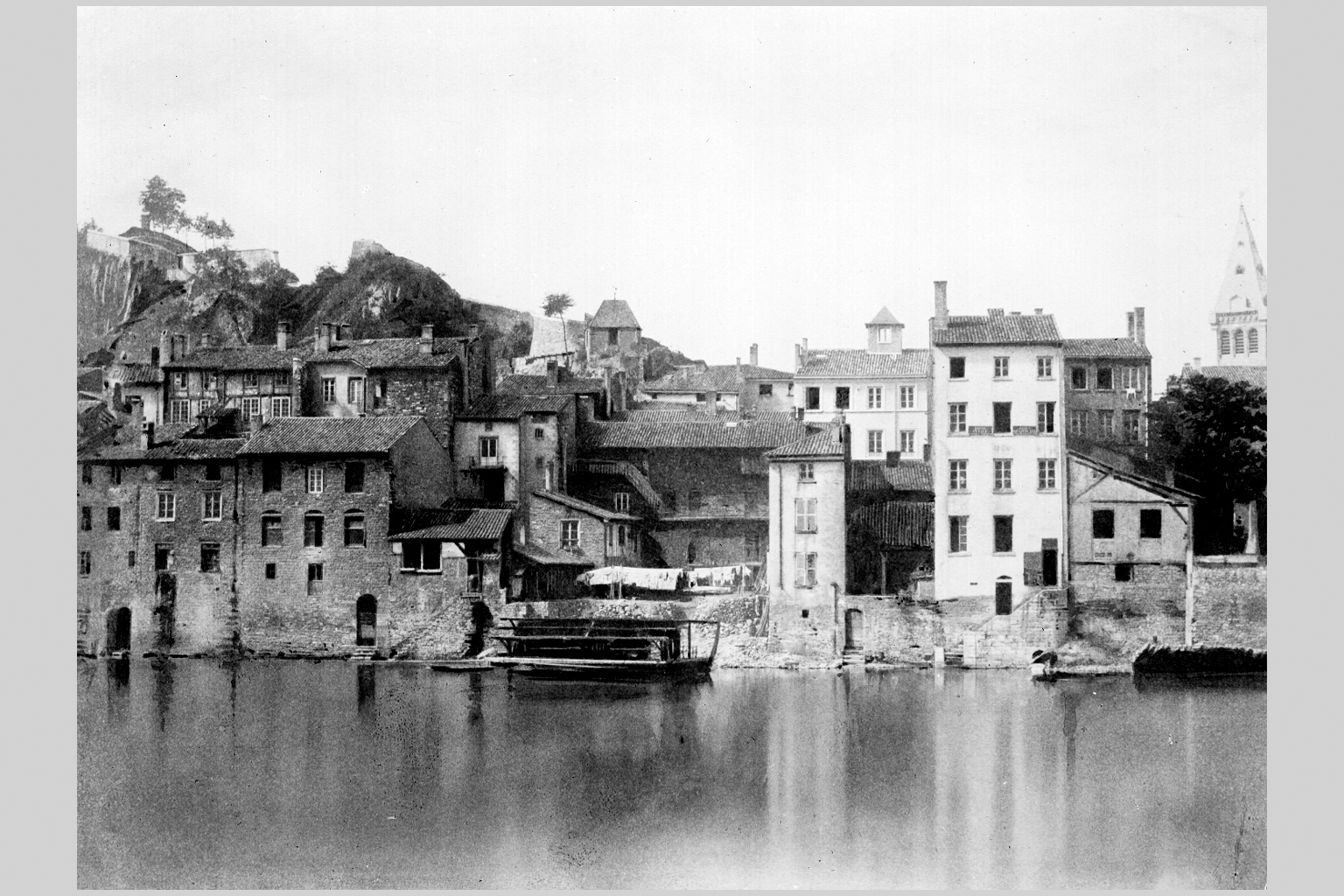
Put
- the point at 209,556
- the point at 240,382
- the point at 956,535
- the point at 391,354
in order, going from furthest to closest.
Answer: the point at 391,354 < the point at 240,382 < the point at 209,556 < the point at 956,535

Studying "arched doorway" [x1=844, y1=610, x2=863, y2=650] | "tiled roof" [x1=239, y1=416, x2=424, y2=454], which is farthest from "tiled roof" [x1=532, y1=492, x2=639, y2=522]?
"arched doorway" [x1=844, y1=610, x2=863, y2=650]

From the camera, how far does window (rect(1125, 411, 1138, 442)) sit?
80.6 ft

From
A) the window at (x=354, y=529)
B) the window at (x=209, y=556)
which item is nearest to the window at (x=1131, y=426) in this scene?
the window at (x=354, y=529)

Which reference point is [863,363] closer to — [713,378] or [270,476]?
[713,378]

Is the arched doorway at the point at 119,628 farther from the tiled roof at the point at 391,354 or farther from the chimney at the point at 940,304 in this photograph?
the chimney at the point at 940,304

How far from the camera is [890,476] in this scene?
1075 inches

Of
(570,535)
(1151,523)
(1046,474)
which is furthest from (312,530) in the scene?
(1151,523)

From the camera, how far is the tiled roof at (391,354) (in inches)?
1147

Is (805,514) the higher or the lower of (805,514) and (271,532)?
the higher

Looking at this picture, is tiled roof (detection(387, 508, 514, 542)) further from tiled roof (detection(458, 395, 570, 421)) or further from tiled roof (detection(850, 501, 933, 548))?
tiled roof (detection(850, 501, 933, 548))

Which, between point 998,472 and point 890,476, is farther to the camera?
point 890,476

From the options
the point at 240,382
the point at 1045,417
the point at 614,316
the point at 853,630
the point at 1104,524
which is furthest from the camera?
the point at 240,382

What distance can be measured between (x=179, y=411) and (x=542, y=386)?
7376mm

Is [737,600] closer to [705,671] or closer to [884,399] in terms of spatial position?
[705,671]
